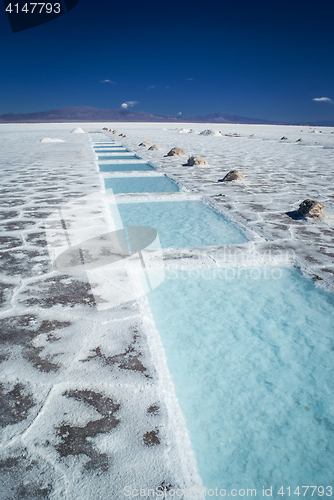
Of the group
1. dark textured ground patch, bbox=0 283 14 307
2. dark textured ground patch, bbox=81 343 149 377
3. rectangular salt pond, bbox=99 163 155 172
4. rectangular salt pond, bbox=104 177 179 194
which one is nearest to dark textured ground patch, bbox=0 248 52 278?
dark textured ground patch, bbox=0 283 14 307

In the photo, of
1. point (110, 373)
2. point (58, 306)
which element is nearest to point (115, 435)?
point (110, 373)

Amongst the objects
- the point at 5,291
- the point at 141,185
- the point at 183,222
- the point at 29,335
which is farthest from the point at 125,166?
the point at 29,335

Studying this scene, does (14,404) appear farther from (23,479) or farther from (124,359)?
(124,359)

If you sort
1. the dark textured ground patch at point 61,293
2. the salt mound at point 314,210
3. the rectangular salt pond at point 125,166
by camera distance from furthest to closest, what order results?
the rectangular salt pond at point 125,166
the salt mound at point 314,210
the dark textured ground patch at point 61,293

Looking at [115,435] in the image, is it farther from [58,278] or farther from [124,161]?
[124,161]

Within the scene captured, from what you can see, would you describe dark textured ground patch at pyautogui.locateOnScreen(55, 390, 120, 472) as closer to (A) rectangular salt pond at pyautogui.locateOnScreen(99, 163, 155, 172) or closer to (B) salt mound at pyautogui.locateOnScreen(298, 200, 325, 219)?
(B) salt mound at pyautogui.locateOnScreen(298, 200, 325, 219)

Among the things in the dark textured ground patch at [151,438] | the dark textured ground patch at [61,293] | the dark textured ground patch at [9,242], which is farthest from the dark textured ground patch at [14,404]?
the dark textured ground patch at [9,242]

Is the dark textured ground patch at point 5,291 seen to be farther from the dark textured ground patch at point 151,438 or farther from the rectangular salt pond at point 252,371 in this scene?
the dark textured ground patch at point 151,438
